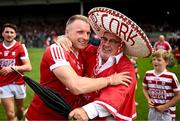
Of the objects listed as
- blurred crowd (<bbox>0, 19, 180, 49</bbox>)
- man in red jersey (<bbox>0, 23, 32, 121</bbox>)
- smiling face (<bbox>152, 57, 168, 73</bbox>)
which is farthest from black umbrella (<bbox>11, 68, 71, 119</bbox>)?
blurred crowd (<bbox>0, 19, 180, 49</bbox>)

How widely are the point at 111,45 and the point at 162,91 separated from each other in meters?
2.75

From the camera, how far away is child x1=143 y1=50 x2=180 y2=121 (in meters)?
6.05

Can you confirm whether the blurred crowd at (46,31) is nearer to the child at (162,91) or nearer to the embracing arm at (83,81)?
the child at (162,91)

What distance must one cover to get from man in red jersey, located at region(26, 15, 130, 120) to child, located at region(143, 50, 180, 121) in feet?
8.20

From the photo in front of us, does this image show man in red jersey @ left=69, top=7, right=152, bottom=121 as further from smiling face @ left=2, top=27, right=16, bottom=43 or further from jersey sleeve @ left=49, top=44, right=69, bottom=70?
smiling face @ left=2, top=27, right=16, bottom=43

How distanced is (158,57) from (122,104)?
9.79ft

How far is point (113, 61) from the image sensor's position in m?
3.62

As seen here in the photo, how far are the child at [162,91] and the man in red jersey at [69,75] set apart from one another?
2.50 meters

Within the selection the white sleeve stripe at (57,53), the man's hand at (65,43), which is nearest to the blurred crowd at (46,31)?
the man's hand at (65,43)

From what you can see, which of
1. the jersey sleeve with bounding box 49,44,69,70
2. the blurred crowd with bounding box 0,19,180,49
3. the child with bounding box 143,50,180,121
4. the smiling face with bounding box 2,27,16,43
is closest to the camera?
the jersey sleeve with bounding box 49,44,69,70

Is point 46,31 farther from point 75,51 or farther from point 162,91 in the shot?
point 75,51

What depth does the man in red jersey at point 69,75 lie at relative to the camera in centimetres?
342

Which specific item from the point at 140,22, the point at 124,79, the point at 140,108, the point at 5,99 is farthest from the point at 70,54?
the point at 140,22

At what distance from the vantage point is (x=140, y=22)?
54.4 m
